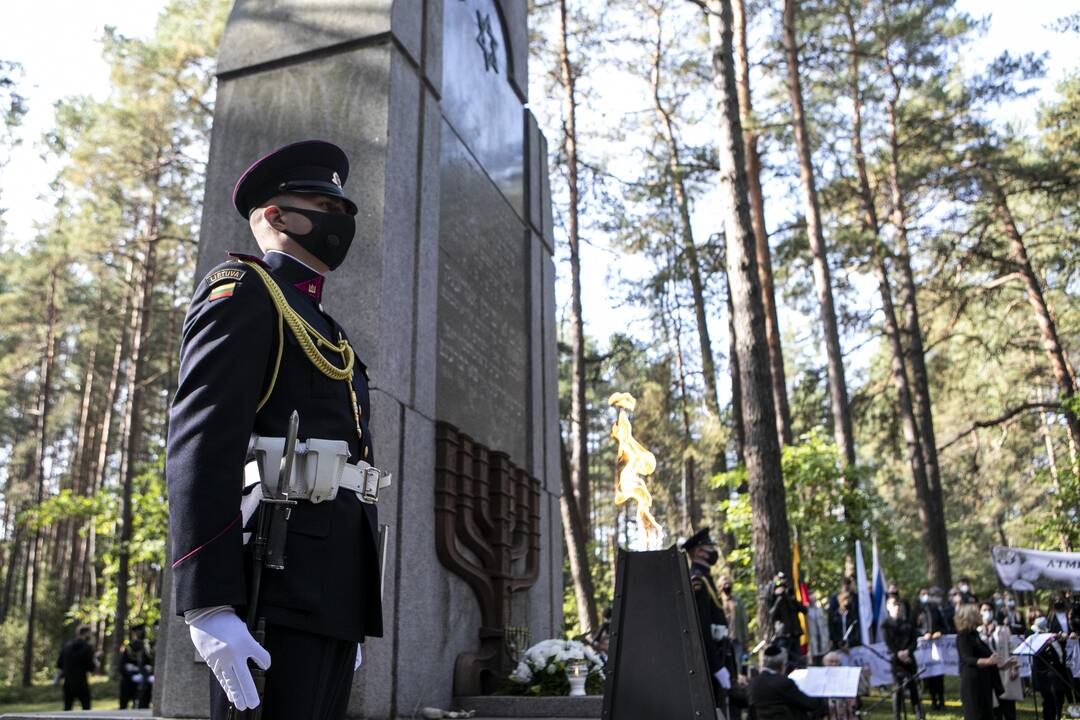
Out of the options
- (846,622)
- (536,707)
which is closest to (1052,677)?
(846,622)

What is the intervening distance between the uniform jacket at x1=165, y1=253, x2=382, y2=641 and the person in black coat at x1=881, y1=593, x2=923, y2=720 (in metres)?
11.7

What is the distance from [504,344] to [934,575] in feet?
47.9

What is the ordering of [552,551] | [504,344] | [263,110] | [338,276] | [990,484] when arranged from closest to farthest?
1. [338,276]
2. [263,110]
3. [504,344]
4. [552,551]
5. [990,484]

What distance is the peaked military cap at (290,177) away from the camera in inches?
120

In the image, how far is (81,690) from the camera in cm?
1723

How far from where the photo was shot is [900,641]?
13.3 meters

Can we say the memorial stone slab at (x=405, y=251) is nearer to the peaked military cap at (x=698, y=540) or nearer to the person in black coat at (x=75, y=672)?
the peaked military cap at (x=698, y=540)

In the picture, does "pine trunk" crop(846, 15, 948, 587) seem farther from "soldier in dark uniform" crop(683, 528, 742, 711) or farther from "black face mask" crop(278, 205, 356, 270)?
"black face mask" crop(278, 205, 356, 270)

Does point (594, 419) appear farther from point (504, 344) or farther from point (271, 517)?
point (271, 517)

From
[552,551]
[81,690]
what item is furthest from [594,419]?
[552,551]

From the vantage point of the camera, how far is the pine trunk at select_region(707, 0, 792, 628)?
1170 cm

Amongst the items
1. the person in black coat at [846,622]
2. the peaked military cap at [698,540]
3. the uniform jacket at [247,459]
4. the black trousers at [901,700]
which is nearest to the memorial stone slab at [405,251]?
the peaked military cap at [698,540]

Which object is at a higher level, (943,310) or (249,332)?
(943,310)

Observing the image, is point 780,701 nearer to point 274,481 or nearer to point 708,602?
point 708,602
